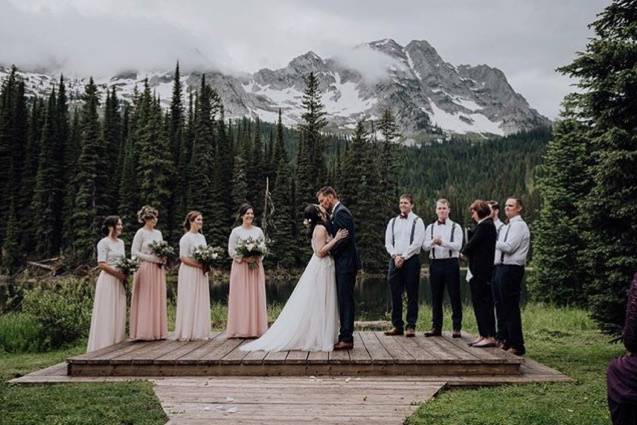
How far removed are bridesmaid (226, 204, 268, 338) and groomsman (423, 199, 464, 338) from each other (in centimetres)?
311

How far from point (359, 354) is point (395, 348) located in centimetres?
80

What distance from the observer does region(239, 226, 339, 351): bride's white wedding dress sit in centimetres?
902

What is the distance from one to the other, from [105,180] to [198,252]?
45.5 meters

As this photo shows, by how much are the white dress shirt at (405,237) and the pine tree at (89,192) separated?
42970mm

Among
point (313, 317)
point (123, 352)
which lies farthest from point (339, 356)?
point (123, 352)

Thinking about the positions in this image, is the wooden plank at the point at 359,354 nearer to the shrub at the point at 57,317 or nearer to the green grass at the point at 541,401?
the green grass at the point at 541,401

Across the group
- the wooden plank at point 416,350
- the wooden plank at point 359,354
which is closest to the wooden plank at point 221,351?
the wooden plank at point 359,354

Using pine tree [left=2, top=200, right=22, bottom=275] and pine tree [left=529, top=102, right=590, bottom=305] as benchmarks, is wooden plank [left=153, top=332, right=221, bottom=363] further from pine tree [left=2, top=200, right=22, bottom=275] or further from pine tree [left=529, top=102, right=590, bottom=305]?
pine tree [left=2, top=200, right=22, bottom=275]

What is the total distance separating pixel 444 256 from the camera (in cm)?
1033

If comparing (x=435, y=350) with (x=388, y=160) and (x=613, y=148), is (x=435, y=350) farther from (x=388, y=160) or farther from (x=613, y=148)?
(x=388, y=160)

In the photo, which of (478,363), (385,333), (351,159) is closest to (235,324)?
(385,333)

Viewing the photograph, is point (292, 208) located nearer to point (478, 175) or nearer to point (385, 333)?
point (385, 333)

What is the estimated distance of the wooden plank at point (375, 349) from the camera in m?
7.90

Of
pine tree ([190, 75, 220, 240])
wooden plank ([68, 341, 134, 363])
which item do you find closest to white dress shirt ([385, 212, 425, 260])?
wooden plank ([68, 341, 134, 363])
